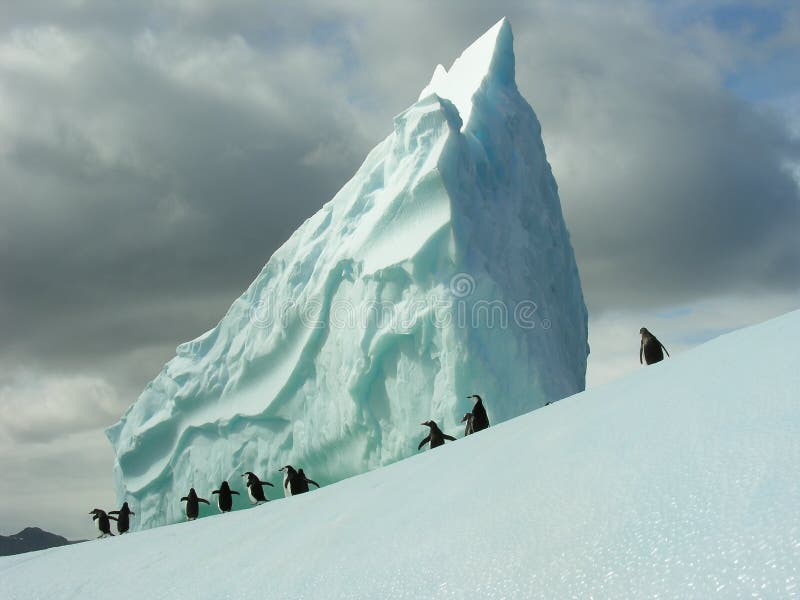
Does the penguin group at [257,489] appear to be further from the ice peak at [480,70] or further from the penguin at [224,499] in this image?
the ice peak at [480,70]

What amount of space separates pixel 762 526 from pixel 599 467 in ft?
2.57

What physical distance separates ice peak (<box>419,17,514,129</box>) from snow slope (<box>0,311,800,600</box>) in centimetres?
983

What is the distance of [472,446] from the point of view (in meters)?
4.00

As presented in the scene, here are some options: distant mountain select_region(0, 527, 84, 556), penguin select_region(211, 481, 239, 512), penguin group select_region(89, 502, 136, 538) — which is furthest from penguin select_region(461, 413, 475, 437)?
distant mountain select_region(0, 527, 84, 556)

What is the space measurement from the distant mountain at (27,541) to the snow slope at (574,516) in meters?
57.9

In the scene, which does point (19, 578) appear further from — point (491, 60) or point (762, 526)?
point (491, 60)

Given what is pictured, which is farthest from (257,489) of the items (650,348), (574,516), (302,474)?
(574,516)

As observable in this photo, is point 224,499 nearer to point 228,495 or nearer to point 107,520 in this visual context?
point 228,495

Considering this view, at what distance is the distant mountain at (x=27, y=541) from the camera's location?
54.6 meters

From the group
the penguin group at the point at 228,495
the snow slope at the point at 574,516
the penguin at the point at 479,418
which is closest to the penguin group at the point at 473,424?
the penguin at the point at 479,418

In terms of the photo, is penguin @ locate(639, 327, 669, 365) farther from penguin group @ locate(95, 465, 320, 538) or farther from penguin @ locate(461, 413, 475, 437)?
penguin group @ locate(95, 465, 320, 538)

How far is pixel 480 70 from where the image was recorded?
1423cm

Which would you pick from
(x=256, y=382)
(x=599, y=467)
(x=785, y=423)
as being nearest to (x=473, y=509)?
(x=599, y=467)

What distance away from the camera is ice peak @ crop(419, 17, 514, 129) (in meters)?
13.8
